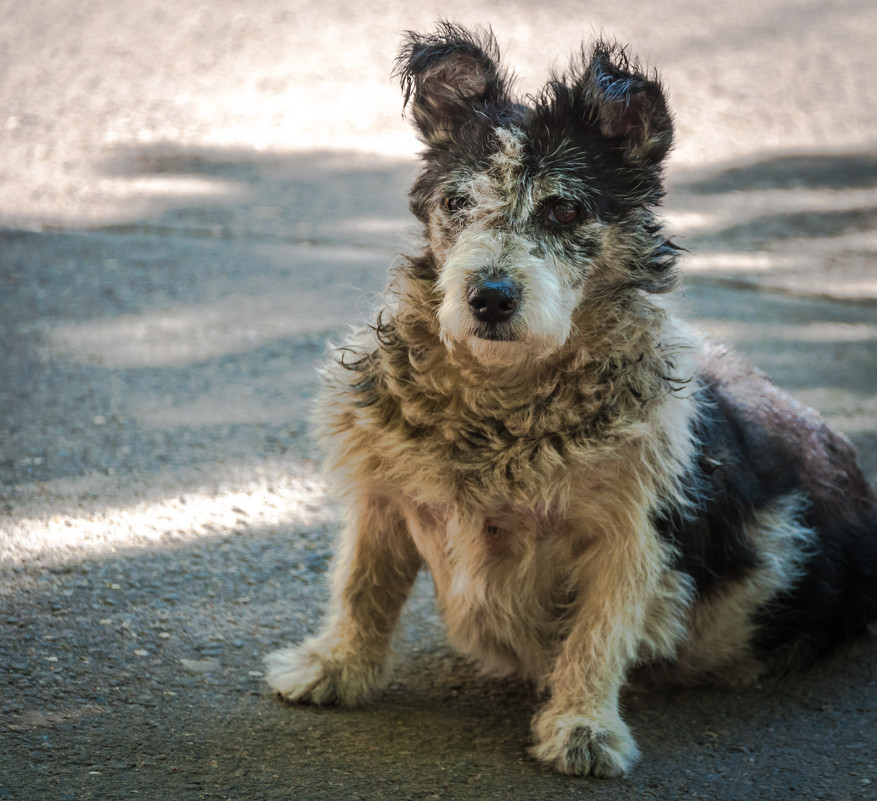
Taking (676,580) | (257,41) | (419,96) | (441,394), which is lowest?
(676,580)

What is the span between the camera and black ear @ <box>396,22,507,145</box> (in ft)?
10.6

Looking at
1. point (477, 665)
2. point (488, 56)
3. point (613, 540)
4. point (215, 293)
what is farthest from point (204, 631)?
point (215, 293)

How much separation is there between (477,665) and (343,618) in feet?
1.80

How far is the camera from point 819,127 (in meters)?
10.8

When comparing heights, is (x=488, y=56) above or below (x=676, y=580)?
above

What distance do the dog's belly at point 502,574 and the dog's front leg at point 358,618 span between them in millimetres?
112

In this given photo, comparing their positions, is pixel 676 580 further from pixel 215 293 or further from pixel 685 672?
pixel 215 293

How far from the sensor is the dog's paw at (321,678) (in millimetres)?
3301

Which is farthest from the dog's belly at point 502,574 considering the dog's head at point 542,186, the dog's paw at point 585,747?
the dog's head at point 542,186

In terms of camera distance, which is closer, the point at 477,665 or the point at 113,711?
the point at 113,711

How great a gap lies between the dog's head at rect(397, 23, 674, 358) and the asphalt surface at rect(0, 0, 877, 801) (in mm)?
348

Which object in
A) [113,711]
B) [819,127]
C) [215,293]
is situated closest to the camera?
[113,711]

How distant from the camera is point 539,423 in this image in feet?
10.2

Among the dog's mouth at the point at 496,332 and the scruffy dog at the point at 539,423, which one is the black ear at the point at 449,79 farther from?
the dog's mouth at the point at 496,332
